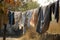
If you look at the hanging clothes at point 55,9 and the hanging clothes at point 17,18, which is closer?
the hanging clothes at point 55,9

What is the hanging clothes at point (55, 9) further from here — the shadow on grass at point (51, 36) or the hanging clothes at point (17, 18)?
the hanging clothes at point (17, 18)

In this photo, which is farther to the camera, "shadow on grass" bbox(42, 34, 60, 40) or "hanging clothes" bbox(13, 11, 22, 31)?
"hanging clothes" bbox(13, 11, 22, 31)

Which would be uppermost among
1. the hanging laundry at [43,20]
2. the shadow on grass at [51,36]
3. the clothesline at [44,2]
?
the clothesline at [44,2]

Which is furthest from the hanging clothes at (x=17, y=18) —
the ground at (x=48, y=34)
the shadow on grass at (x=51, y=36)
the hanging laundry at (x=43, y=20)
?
the shadow on grass at (x=51, y=36)

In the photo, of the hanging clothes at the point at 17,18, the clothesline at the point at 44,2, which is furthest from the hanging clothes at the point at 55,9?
the hanging clothes at the point at 17,18

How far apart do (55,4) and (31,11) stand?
493 mm

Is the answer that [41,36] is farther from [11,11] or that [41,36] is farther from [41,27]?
[11,11]

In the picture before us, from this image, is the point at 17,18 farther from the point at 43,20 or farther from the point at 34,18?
the point at 43,20

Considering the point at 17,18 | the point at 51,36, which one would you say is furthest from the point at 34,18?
the point at 51,36

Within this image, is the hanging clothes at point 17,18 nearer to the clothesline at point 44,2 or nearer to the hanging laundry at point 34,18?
the hanging laundry at point 34,18

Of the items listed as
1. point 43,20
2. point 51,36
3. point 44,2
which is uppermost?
point 44,2

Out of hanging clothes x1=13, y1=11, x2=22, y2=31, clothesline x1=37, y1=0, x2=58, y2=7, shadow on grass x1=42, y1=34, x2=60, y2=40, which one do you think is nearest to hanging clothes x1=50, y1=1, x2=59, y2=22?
clothesline x1=37, y1=0, x2=58, y2=7

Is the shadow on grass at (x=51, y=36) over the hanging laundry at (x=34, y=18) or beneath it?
beneath

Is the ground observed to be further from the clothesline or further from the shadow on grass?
the clothesline
